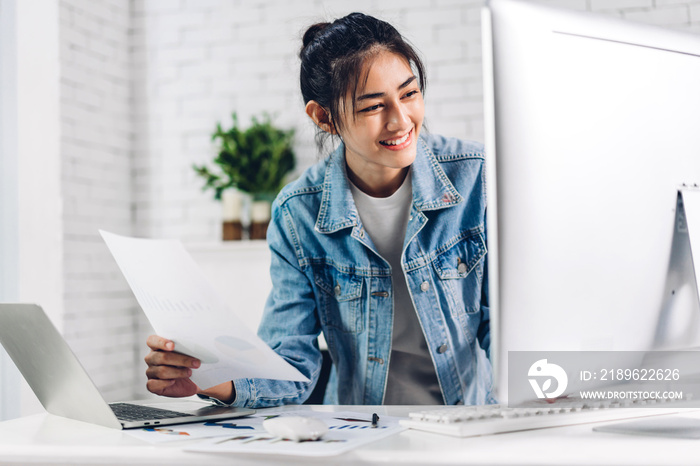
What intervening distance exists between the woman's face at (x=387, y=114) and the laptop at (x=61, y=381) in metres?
0.54

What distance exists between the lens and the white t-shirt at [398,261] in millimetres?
1346

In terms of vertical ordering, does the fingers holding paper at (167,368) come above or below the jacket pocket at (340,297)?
below

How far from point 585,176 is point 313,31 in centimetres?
83

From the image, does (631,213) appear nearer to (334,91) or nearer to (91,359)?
(334,91)

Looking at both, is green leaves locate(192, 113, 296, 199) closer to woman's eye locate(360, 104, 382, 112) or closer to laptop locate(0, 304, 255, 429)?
woman's eye locate(360, 104, 382, 112)

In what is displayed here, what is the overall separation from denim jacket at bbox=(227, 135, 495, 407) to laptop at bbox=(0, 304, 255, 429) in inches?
11.6

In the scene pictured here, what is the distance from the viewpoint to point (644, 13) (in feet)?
9.70

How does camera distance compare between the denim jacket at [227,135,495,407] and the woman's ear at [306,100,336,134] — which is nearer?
the denim jacket at [227,135,495,407]

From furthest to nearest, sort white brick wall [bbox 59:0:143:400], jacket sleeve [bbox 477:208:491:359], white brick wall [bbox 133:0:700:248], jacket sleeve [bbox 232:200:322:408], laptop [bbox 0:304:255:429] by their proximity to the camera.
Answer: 1. white brick wall [bbox 133:0:700:248]
2. white brick wall [bbox 59:0:143:400]
3. jacket sleeve [bbox 477:208:491:359]
4. jacket sleeve [bbox 232:200:322:408]
5. laptop [bbox 0:304:255:429]

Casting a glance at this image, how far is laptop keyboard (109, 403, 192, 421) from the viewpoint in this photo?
3.02 feet

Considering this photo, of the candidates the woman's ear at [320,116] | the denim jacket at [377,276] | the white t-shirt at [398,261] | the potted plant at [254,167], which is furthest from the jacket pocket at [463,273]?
the potted plant at [254,167]

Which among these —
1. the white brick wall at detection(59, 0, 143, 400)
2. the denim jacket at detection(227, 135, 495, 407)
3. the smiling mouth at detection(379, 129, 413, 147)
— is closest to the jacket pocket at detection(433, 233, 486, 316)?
the denim jacket at detection(227, 135, 495, 407)

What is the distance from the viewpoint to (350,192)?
1.33 metres

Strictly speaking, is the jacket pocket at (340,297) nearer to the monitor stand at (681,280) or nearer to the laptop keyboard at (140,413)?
the laptop keyboard at (140,413)
